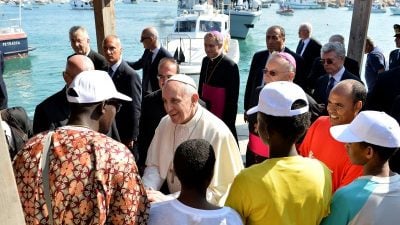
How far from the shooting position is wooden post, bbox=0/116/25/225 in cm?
→ 153

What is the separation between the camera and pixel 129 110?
4.60 meters

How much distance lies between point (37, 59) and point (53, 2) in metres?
99.8

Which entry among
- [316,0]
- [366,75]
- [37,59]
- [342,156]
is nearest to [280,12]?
[316,0]

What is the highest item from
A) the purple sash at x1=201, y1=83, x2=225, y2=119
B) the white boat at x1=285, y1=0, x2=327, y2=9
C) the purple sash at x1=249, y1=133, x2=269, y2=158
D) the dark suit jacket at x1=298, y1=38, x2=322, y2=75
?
the dark suit jacket at x1=298, y1=38, x2=322, y2=75

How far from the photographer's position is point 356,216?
7.02 ft

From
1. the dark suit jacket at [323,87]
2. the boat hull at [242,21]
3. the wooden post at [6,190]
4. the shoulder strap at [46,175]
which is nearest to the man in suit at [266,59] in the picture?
the dark suit jacket at [323,87]

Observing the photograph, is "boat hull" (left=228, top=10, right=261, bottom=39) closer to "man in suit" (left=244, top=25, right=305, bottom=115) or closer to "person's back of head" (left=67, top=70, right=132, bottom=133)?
"man in suit" (left=244, top=25, right=305, bottom=115)

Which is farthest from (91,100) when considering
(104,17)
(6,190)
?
(104,17)

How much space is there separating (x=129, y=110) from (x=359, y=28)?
3.30 meters

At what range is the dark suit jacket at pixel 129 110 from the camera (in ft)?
15.1

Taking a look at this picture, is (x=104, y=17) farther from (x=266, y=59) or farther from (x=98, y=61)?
(x=266, y=59)

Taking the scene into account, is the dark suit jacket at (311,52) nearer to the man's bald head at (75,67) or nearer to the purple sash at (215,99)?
the purple sash at (215,99)

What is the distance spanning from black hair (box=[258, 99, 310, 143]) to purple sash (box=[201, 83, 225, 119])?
2873 mm

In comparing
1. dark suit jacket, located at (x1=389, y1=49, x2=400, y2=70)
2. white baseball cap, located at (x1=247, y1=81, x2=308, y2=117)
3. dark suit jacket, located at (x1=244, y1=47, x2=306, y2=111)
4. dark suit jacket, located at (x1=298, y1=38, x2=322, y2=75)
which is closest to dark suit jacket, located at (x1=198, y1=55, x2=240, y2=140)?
dark suit jacket, located at (x1=244, y1=47, x2=306, y2=111)
